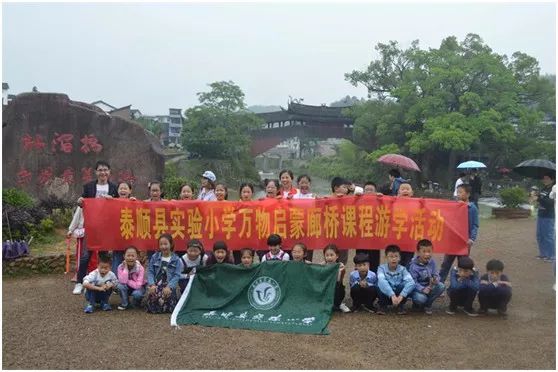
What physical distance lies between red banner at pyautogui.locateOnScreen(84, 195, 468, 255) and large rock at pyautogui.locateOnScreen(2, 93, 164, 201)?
14.3 feet

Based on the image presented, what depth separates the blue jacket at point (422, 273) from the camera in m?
5.17

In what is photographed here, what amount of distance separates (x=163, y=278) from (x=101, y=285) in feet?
2.20

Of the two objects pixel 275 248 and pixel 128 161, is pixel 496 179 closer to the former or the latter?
pixel 128 161

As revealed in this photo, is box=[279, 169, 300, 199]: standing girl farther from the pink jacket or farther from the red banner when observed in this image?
the pink jacket

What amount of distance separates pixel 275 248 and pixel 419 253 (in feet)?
5.20

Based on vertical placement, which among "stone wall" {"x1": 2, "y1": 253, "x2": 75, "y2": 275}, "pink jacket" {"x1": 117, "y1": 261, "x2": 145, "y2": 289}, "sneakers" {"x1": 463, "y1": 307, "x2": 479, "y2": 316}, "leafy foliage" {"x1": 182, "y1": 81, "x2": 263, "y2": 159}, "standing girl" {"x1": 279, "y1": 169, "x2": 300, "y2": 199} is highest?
"leafy foliage" {"x1": 182, "y1": 81, "x2": 263, "y2": 159}

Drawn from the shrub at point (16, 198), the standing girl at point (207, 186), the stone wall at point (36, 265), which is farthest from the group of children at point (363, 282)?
the shrub at point (16, 198)

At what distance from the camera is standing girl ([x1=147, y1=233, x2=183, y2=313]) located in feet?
17.1

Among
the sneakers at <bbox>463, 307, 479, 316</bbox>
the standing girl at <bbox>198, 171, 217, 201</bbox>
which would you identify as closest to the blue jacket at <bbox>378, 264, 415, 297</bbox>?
the sneakers at <bbox>463, 307, 479, 316</bbox>

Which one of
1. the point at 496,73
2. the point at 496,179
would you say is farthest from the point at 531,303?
the point at 496,179

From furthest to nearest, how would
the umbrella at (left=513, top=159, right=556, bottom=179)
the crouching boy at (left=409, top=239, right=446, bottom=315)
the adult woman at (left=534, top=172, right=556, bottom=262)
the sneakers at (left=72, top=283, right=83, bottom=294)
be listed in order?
the umbrella at (left=513, top=159, right=556, bottom=179)
the adult woman at (left=534, top=172, right=556, bottom=262)
the sneakers at (left=72, top=283, right=83, bottom=294)
the crouching boy at (left=409, top=239, right=446, bottom=315)

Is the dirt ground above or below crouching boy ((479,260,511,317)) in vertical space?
below

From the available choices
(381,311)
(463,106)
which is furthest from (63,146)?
(463,106)

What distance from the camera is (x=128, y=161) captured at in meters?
10.2
